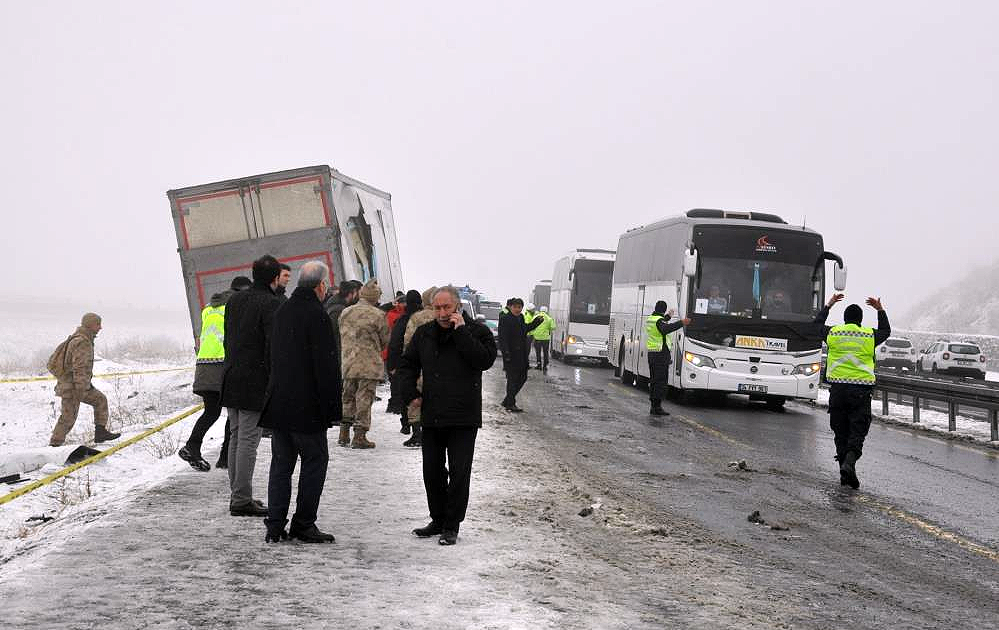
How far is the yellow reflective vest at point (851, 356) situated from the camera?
1217 centimetres

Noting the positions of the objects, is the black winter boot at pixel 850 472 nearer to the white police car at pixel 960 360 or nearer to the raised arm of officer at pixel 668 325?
the raised arm of officer at pixel 668 325

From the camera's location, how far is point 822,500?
10.8 m

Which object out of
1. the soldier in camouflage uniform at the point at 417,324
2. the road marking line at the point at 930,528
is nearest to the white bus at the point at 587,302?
the soldier in camouflage uniform at the point at 417,324

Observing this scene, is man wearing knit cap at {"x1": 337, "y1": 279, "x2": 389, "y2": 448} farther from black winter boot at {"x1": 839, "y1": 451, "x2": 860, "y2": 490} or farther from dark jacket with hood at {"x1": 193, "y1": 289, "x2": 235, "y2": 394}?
black winter boot at {"x1": 839, "y1": 451, "x2": 860, "y2": 490}

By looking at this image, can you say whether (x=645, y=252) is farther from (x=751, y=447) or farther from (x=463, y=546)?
(x=463, y=546)

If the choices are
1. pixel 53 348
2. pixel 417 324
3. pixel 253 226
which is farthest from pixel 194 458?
pixel 53 348

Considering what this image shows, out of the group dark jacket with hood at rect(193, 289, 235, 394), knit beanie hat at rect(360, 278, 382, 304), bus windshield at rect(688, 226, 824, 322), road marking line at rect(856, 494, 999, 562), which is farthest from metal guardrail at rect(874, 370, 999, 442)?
dark jacket with hood at rect(193, 289, 235, 394)

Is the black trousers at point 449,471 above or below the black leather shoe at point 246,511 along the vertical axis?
above

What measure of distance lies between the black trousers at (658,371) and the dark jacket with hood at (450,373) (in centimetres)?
1206

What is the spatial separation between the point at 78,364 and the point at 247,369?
8237 millimetres

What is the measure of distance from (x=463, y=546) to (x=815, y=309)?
1477 centimetres

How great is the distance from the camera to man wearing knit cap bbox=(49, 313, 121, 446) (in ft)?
51.4

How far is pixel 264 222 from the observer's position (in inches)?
698

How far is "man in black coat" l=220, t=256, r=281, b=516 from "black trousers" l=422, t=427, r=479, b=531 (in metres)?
1.42
